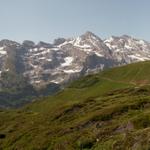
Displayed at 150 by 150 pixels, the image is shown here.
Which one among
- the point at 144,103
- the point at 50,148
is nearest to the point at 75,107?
the point at 144,103

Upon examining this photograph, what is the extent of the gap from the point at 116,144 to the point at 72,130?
143 ft

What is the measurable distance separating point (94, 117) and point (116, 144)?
52.8m

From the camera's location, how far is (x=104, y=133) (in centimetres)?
7206

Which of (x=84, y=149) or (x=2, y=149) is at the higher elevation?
(x=84, y=149)

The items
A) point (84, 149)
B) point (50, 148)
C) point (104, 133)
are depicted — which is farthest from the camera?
point (50, 148)

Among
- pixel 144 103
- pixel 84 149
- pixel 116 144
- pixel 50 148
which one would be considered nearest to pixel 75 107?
pixel 144 103

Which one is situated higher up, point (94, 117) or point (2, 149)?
point (94, 117)

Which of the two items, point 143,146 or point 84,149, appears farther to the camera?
point 84,149

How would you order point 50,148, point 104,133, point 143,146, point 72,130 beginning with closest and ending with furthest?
point 143,146
point 104,133
point 50,148
point 72,130

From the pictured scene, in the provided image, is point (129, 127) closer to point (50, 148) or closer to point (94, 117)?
point (50, 148)

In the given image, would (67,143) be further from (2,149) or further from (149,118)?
(2,149)

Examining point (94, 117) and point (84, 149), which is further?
point (94, 117)

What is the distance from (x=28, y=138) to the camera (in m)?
107

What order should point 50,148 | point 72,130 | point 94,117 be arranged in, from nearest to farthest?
point 50,148 < point 72,130 < point 94,117
